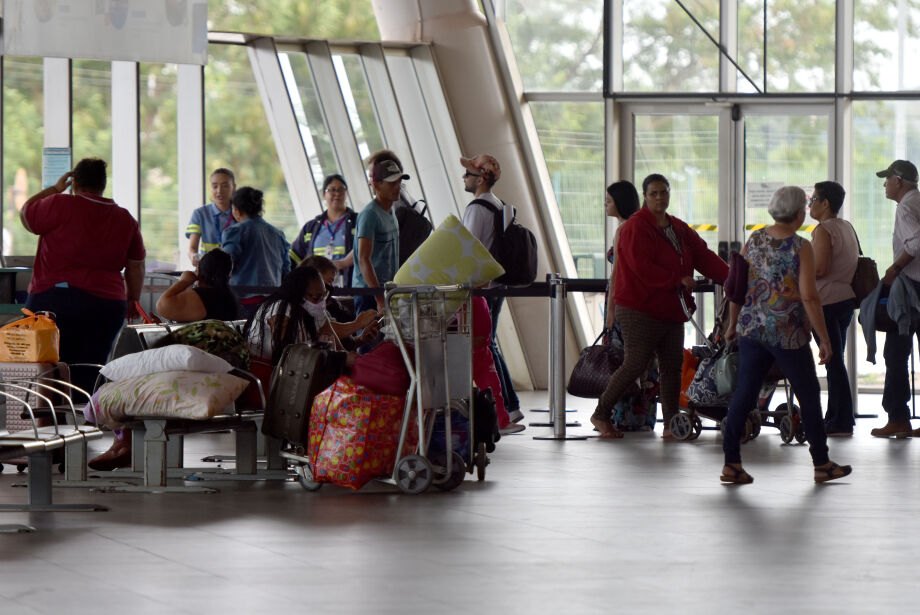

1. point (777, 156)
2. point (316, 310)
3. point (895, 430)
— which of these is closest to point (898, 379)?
point (895, 430)

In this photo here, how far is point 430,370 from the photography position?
649cm

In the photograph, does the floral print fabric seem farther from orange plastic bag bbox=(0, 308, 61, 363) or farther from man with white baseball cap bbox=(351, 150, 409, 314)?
orange plastic bag bbox=(0, 308, 61, 363)

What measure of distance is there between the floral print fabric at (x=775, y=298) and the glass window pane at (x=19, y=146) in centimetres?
692

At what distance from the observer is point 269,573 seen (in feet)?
14.8

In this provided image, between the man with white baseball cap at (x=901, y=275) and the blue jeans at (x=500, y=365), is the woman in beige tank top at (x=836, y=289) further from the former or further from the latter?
the blue jeans at (x=500, y=365)

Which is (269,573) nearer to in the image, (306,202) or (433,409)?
(433,409)

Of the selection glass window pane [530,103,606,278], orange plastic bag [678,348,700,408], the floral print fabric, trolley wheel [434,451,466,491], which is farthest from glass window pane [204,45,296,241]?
the floral print fabric

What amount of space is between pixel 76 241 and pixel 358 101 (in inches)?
253

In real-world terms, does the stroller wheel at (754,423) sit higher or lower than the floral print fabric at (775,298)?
lower

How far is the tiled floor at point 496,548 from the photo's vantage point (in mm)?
4113

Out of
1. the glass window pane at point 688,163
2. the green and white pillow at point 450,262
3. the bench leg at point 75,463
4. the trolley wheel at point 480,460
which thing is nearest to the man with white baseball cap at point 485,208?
the trolley wheel at point 480,460

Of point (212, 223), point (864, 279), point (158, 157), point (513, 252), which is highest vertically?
point (158, 157)

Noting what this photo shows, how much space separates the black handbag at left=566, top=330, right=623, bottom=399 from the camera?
9.29 metres

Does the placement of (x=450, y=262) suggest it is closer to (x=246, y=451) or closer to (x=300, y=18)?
(x=246, y=451)
